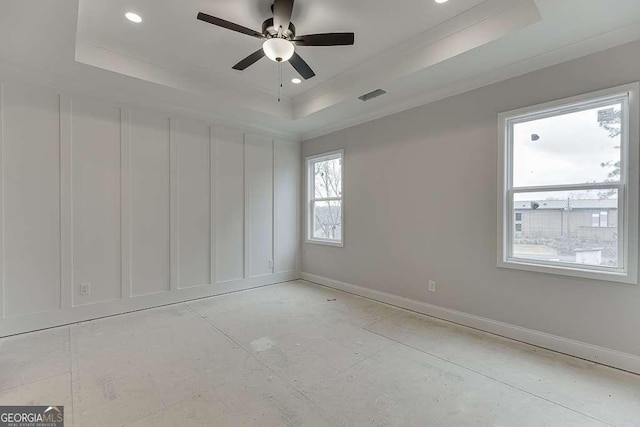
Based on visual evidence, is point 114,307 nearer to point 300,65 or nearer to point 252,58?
point 252,58

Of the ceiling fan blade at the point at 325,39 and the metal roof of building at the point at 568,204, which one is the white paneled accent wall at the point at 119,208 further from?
the metal roof of building at the point at 568,204

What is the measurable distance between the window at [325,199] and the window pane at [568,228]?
2564 millimetres

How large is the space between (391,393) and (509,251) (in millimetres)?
1966

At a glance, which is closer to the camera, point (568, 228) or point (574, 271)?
point (574, 271)

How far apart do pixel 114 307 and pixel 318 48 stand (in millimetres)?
3924

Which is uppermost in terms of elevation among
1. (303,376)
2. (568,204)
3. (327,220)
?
(568,204)

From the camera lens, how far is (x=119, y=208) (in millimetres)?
3766

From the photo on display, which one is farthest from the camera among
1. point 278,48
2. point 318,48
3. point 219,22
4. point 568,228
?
point 318,48

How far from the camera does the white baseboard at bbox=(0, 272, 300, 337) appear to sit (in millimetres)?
3141

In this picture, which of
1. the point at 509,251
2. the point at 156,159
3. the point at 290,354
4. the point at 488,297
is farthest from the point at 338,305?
the point at 156,159

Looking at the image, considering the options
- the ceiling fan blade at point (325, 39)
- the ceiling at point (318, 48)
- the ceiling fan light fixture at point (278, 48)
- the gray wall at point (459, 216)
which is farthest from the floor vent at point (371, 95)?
the ceiling fan light fixture at point (278, 48)

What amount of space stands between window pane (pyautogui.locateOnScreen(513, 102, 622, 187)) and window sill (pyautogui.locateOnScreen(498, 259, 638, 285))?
0.79 metres

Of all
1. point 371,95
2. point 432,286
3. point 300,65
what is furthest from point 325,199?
point 300,65

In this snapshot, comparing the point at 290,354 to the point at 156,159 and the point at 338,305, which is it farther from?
the point at 156,159
